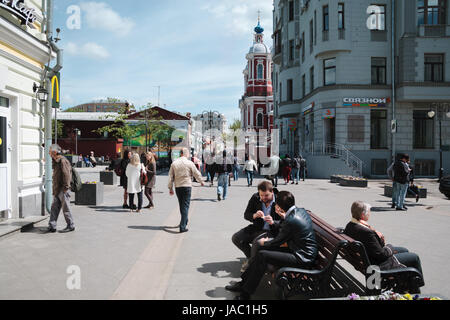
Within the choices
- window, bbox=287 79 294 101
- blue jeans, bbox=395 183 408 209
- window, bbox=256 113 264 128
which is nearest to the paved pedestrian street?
blue jeans, bbox=395 183 408 209

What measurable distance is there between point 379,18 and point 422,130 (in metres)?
8.42

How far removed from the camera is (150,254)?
615 centimetres

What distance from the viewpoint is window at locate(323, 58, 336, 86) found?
26.5m

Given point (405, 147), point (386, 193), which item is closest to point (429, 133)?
point (405, 147)

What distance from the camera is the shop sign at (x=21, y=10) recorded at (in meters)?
7.96

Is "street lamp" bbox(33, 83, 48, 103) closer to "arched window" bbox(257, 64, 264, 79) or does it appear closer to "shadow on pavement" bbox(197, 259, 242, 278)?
"shadow on pavement" bbox(197, 259, 242, 278)

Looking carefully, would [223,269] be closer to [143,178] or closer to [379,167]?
[143,178]

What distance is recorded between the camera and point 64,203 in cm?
766

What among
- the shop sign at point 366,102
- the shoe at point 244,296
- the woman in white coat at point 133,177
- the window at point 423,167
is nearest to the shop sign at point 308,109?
the shop sign at point 366,102

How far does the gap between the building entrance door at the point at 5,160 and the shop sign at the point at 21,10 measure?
75.4 inches

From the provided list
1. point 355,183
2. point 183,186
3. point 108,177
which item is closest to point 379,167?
point 355,183

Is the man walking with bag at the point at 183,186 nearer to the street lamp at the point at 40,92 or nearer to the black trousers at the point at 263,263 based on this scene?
the black trousers at the point at 263,263

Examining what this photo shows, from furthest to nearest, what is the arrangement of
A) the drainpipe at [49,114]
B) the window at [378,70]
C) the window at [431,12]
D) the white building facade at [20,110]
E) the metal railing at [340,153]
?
1. the window at [378,70]
2. the window at [431,12]
3. the metal railing at [340,153]
4. the drainpipe at [49,114]
5. the white building facade at [20,110]

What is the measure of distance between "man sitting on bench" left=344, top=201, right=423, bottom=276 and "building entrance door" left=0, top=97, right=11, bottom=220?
24.4 feet
